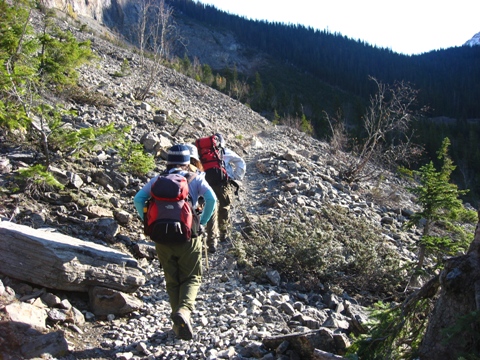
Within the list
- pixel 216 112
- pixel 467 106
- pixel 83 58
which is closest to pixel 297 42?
pixel 467 106

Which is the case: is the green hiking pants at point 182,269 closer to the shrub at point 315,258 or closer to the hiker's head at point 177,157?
the hiker's head at point 177,157

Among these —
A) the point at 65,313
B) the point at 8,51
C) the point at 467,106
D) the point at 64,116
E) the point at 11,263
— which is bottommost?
the point at 65,313

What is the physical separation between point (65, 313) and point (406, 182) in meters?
18.8

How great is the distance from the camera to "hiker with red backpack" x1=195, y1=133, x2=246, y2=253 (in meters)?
5.86

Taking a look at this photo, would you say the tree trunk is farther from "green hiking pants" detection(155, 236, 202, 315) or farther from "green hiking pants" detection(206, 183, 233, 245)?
"green hiking pants" detection(206, 183, 233, 245)

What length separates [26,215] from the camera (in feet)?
15.6

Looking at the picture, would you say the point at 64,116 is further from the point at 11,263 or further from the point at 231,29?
the point at 231,29

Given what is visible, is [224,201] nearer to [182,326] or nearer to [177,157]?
[177,157]

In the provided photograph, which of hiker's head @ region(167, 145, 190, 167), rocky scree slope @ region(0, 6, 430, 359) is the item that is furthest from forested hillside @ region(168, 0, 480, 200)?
hiker's head @ region(167, 145, 190, 167)

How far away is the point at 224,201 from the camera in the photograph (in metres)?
6.08

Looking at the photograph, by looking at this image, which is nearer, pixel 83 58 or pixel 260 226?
pixel 260 226

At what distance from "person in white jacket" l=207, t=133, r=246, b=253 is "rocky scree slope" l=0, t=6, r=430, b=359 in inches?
11.0

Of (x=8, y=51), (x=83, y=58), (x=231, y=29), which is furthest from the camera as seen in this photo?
(x=231, y=29)

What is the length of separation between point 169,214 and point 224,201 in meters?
2.78
